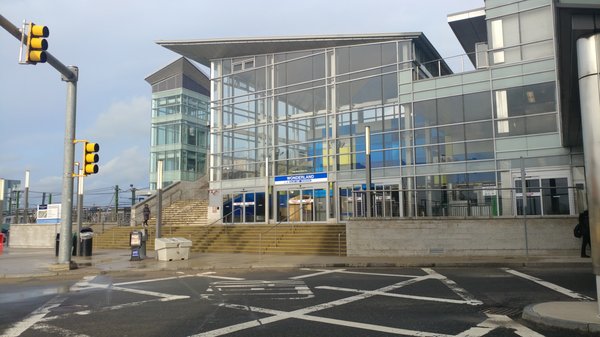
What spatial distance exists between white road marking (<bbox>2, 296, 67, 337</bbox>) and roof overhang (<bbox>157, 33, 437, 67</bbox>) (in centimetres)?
2377

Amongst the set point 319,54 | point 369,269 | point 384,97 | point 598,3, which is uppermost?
point 319,54

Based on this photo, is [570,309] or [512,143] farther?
[512,143]

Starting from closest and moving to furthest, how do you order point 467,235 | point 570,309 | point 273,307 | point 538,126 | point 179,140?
point 570,309, point 273,307, point 467,235, point 538,126, point 179,140

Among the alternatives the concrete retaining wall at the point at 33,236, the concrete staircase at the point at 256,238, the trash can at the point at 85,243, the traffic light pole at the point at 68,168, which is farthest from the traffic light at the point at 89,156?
the concrete retaining wall at the point at 33,236

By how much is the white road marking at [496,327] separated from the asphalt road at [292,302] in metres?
0.01

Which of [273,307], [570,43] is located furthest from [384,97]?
[273,307]

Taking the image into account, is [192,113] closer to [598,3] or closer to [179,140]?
[179,140]

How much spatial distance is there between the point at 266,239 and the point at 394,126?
996 centimetres

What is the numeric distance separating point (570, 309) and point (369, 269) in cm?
854

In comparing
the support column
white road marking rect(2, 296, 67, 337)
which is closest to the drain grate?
the support column

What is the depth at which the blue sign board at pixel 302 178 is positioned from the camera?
99.1 ft

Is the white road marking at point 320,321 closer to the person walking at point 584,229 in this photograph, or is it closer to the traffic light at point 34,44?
the traffic light at point 34,44

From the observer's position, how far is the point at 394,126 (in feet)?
92.3

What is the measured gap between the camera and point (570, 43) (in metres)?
9.33
